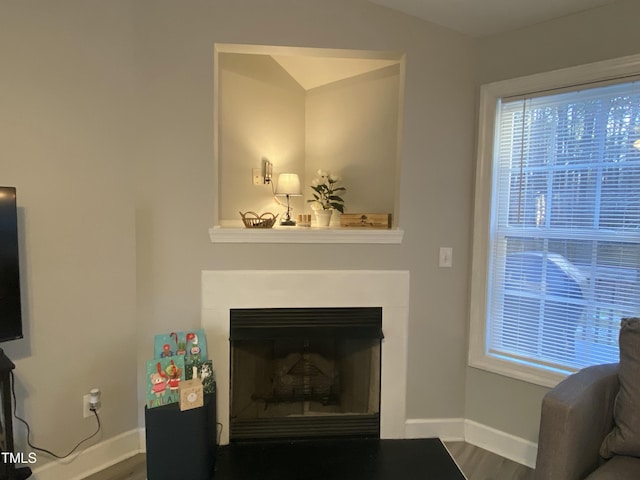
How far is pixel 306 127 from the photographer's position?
2.98 metres

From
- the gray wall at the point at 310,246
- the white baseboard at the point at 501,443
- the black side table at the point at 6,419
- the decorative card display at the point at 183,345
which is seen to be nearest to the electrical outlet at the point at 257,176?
the gray wall at the point at 310,246

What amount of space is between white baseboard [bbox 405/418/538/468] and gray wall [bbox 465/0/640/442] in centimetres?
4

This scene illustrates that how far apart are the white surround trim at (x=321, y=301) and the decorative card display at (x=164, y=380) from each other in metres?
0.25

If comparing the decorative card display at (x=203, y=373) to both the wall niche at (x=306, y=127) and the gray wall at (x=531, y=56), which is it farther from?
the gray wall at (x=531, y=56)

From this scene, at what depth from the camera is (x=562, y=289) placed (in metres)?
1.99

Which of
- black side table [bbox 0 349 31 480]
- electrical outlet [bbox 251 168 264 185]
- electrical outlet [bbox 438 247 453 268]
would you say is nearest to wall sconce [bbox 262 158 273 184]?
electrical outlet [bbox 251 168 264 185]

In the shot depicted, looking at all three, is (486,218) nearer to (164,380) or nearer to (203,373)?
(203,373)

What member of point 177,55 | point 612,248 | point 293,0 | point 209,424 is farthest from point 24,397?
point 612,248

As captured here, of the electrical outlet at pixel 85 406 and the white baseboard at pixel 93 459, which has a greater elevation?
the electrical outlet at pixel 85 406

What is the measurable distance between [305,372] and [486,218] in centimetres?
138

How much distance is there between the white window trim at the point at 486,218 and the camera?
77.2 inches

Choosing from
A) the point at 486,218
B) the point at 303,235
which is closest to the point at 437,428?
the point at 486,218

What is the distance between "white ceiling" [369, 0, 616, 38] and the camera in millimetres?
1814

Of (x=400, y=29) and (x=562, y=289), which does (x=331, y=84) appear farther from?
(x=562, y=289)
